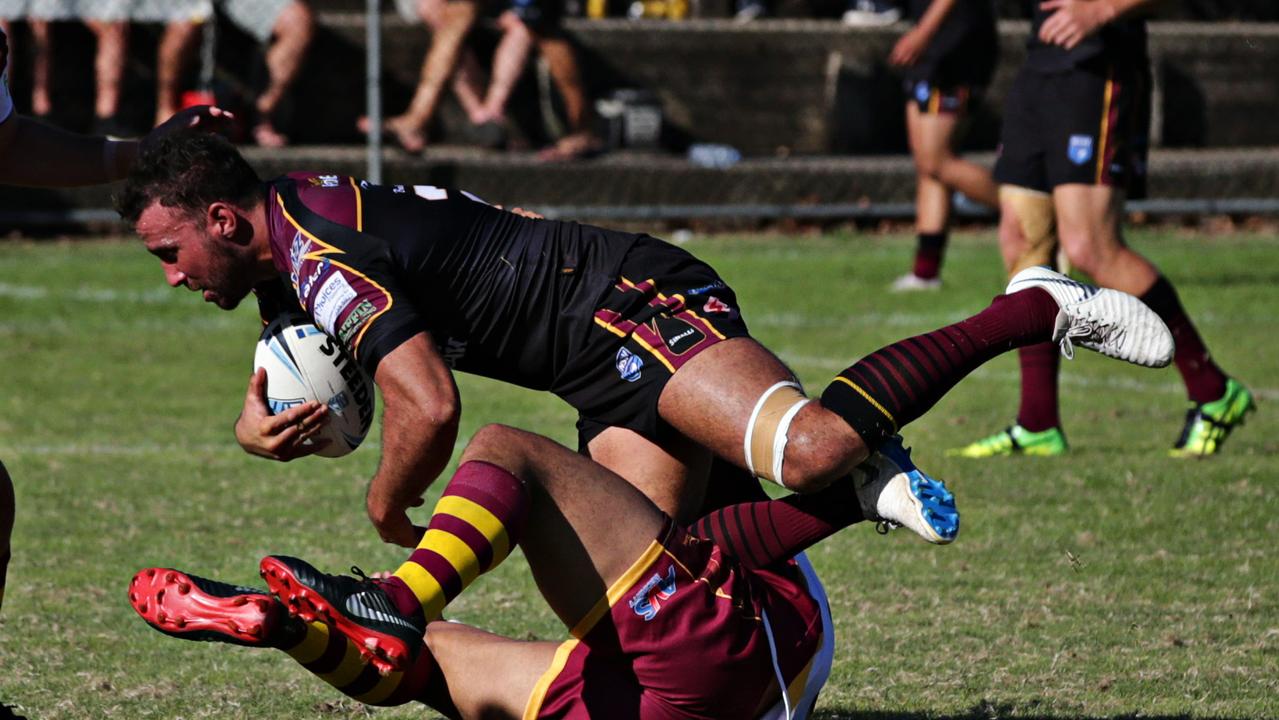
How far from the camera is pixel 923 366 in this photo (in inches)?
177

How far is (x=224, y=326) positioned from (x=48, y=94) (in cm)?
470

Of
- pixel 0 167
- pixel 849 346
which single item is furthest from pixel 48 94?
pixel 0 167

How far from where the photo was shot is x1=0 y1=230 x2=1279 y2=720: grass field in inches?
191

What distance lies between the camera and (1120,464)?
24.9 feet

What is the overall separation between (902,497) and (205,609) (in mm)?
1630

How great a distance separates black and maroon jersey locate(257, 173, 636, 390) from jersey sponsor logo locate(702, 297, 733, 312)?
0.26m

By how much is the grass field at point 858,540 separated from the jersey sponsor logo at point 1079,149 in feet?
4.11

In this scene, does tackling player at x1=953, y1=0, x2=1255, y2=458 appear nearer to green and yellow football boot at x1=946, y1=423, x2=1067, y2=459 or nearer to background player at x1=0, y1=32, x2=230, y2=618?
green and yellow football boot at x1=946, y1=423, x2=1067, y2=459

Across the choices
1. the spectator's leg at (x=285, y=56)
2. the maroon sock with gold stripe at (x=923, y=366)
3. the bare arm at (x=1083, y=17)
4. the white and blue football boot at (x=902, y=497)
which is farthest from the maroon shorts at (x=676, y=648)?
the spectator's leg at (x=285, y=56)

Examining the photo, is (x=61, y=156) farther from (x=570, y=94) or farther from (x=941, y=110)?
(x=570, y=94)

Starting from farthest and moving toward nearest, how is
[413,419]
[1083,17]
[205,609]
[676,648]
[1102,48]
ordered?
1. [1102,48]
2. [1083,17]
3. [413,419]
4. [676,648]
5. [205,609]

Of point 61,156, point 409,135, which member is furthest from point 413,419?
point 409,135

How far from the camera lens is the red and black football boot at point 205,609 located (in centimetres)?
339

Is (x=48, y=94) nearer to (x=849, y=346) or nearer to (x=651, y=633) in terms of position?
(x=849, y=346)
